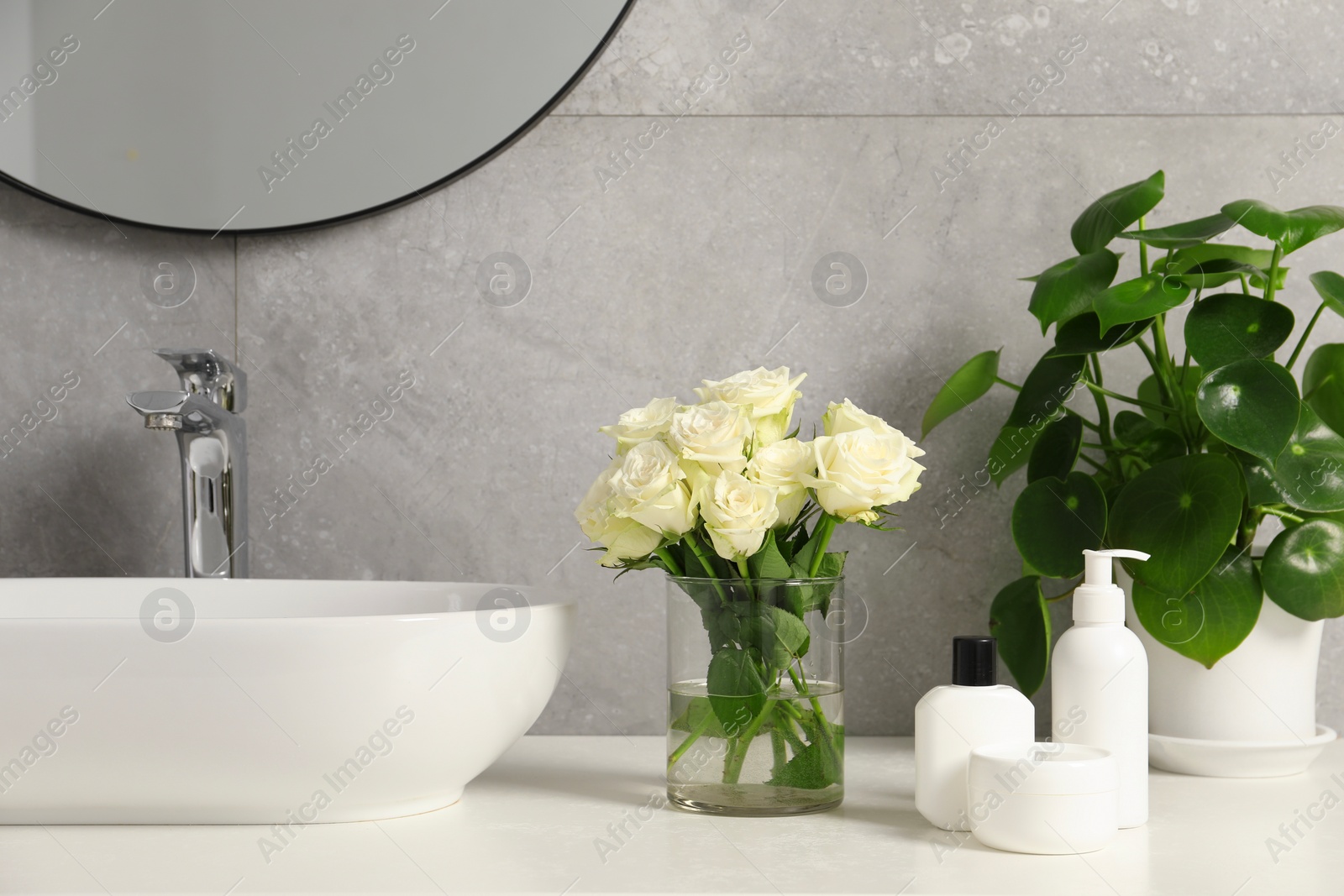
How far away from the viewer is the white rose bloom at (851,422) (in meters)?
0.67

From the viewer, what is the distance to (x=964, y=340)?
968mm

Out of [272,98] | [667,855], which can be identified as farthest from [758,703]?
[272,98]

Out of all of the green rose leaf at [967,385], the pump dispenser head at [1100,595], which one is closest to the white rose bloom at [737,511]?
the pump dispenser head at [1100,595]

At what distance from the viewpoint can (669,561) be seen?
0.70 meters

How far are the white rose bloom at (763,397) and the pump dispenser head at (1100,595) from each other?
0.21 m

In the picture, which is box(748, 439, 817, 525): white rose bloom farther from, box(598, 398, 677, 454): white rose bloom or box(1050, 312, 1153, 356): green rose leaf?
box(1050, 312, 1153, 356): green rose leaf

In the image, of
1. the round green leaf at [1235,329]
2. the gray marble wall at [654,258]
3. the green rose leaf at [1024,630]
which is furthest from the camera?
the gray marble wall at [654,258]

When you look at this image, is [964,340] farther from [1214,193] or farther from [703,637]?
[703,637]

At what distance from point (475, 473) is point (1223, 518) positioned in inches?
23.6

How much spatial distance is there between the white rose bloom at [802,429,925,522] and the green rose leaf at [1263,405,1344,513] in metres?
0.28

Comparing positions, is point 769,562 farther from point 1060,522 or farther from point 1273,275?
point 1273,275

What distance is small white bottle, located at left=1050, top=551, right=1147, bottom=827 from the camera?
657 millimetres

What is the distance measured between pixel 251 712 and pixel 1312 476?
2.29 feet

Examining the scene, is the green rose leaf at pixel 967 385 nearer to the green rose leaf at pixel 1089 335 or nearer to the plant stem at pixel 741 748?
the green rose leaf at pixel 1089 335
